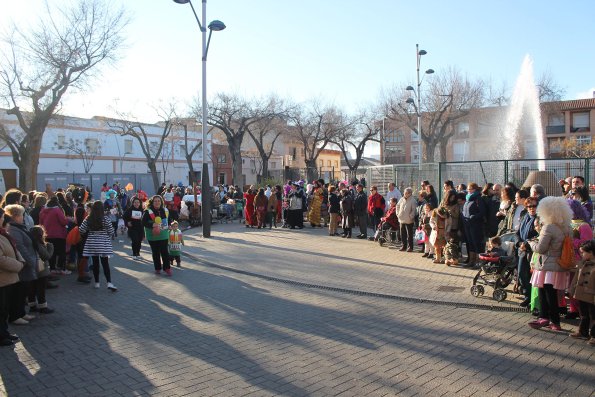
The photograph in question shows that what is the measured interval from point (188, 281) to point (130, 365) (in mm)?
4550

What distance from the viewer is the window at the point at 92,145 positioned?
170ft

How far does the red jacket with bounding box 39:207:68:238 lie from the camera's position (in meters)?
9.81

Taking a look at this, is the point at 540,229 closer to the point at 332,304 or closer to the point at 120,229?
the point at 332,304

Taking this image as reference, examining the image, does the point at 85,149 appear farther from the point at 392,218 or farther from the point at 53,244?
the point at 392,218

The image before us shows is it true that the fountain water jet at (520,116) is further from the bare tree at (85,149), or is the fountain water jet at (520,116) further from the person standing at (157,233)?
the bare tree at (85,149)

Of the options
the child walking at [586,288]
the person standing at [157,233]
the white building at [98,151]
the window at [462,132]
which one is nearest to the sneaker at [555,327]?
the child walking at [586,288]

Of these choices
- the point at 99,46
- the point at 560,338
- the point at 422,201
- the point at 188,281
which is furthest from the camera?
the point at 99,46

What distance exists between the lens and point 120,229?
59.5ft

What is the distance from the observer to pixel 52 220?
32.4 ft

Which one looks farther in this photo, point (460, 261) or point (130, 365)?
point (460, 261)

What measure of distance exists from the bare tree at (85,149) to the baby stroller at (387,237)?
43667 mm

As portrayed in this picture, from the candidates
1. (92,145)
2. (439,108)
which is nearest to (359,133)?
(439,108)

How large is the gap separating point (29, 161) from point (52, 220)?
18.5 meters

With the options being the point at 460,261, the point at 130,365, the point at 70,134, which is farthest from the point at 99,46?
the point at 70,134
